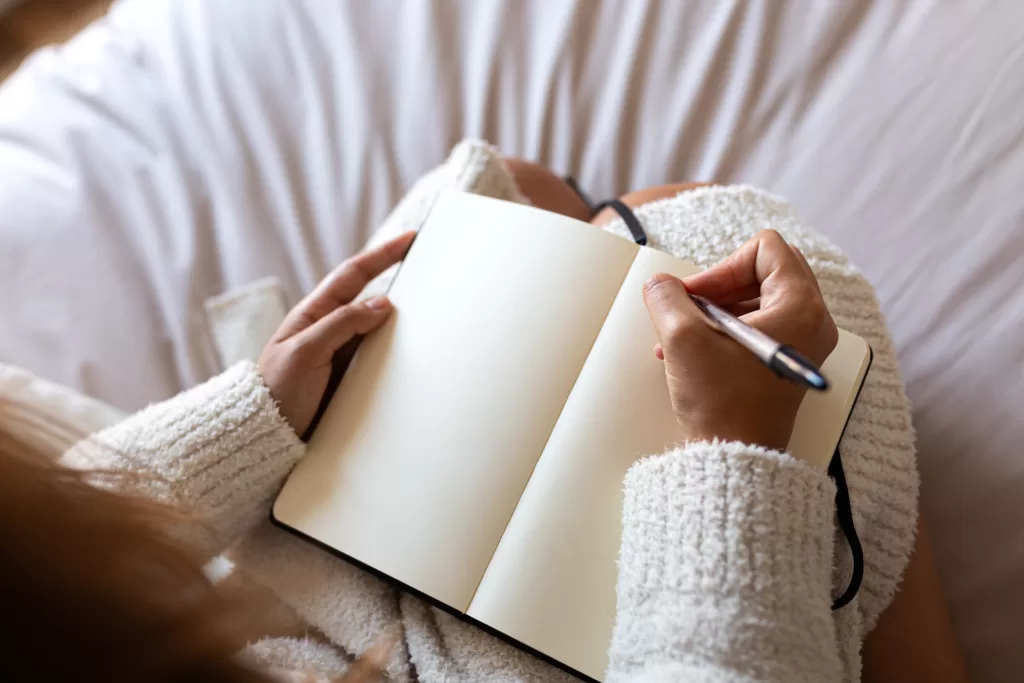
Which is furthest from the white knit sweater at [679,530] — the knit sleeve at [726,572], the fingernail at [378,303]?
the fingernail at [378,303]

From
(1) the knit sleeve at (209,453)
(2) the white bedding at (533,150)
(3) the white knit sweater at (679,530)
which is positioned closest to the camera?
(3) the white knit sweater at (679,530)

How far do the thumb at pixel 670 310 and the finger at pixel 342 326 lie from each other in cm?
21

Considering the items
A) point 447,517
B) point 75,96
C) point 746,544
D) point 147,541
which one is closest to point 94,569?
point 147,541

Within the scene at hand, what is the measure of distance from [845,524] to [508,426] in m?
0.24

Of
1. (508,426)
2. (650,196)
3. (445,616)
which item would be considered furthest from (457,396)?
(650,196)

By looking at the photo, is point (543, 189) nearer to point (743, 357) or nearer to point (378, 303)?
point (378, 303)

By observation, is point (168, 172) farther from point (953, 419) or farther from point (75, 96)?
point (953, 419)

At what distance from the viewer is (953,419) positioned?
59cm

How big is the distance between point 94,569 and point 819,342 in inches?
16.3

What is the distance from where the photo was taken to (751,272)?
459 millimetres

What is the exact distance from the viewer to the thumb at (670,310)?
1.38 ft

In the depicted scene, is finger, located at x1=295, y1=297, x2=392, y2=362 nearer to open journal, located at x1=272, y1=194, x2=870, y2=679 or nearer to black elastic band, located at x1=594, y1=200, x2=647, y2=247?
open journal, located at x1=272, y1=194, x2=870, y2=679

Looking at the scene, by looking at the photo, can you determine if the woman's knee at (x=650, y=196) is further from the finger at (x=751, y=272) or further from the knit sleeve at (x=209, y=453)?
the knit sleeve at (x=209, y=453)

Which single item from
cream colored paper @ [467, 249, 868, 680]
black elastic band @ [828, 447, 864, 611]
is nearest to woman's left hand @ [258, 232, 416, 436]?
A: cream colored paper @ [467, 249, 868, 680]
